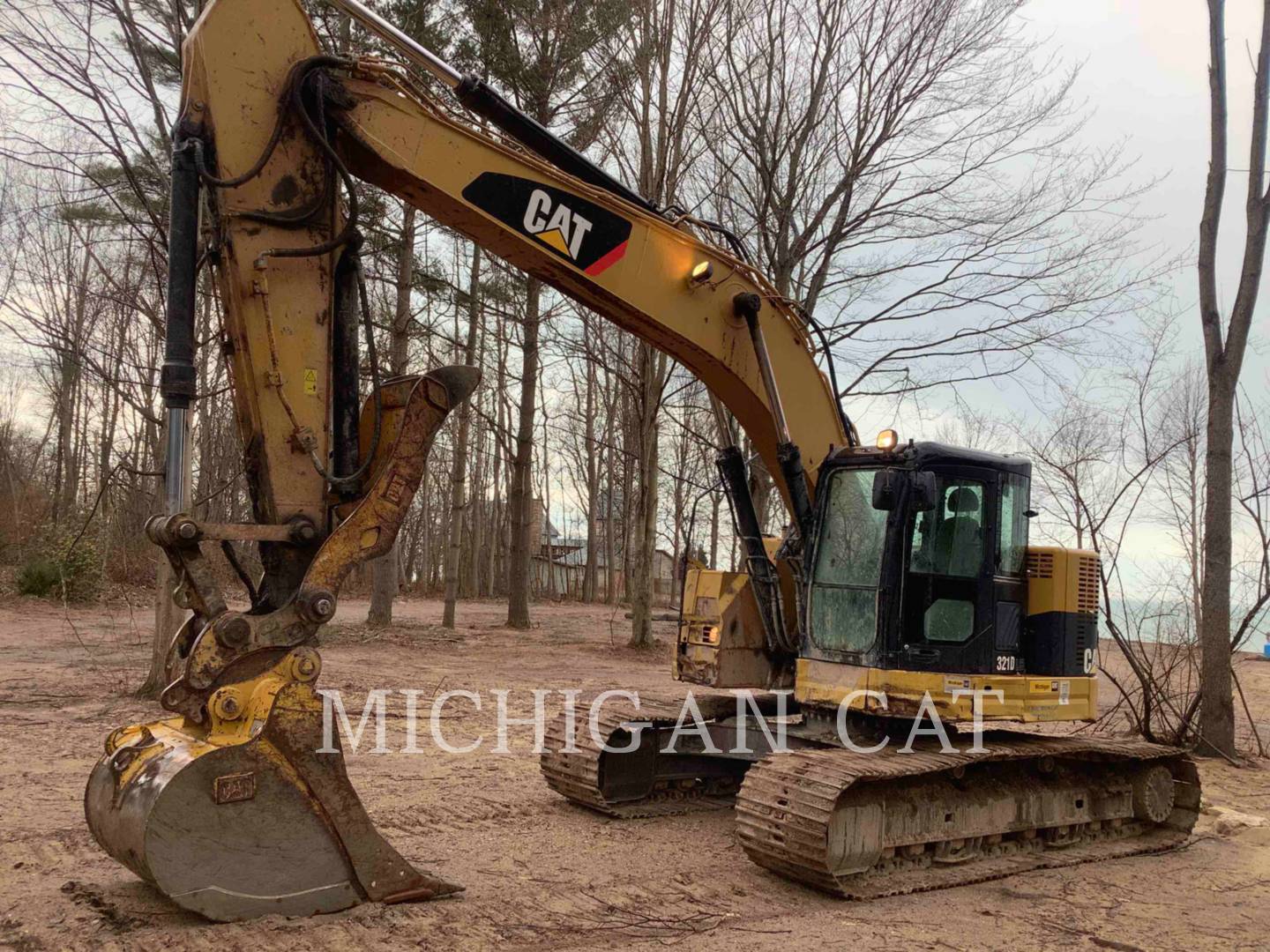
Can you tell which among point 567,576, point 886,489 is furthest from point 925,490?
point 567,576

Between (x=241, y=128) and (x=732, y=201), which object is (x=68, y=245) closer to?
(x=732, y=201)

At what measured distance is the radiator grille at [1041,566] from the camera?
6.90 m

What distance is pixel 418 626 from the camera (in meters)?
20.2

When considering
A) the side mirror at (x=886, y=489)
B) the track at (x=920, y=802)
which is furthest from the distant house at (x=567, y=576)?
the side mirror at (x=886, y=489)

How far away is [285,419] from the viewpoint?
479 centimetres

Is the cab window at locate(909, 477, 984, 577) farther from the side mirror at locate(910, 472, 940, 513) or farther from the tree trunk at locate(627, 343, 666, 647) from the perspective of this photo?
the tree trunk at locate(627, 343, 666, 647)

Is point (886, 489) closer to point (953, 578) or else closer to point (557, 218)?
point (953, 578)

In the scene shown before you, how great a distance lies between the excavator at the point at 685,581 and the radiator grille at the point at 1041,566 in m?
0.02

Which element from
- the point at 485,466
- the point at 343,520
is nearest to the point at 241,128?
the point at 343,520

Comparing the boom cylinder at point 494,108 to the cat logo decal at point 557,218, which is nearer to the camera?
the boom cylinder at point 494,108

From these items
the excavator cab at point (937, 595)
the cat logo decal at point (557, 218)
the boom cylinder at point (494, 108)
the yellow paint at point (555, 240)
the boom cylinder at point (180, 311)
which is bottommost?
the excavator cab at point (937, 595)

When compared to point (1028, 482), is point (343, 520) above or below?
below

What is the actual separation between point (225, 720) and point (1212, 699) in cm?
986

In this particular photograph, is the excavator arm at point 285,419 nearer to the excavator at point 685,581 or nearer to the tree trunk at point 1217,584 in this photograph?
the excavator at point 685,581
